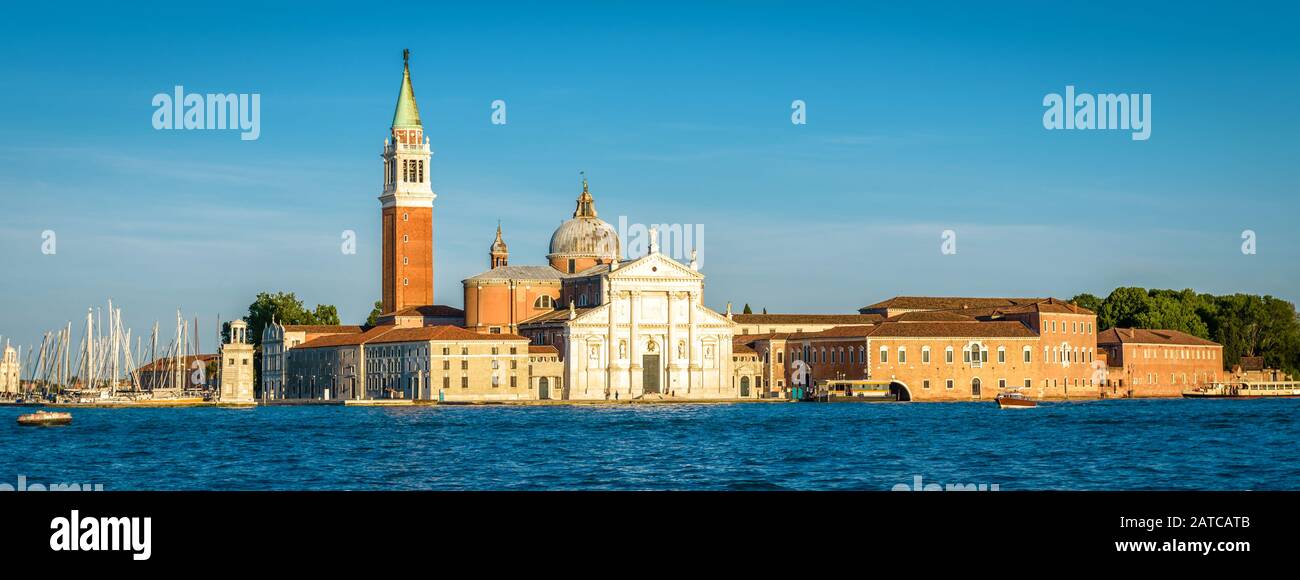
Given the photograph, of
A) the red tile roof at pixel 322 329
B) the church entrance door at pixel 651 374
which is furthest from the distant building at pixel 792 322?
the red tile roof at pixel 322 329

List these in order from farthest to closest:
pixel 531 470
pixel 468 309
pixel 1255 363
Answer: pixel 1255 363
pixel 468 309
pixel 531 470

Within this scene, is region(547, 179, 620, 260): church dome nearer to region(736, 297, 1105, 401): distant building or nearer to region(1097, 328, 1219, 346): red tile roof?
region(736, 297, 1105, 401): distant building

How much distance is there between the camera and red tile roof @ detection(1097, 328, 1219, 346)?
90562 mm

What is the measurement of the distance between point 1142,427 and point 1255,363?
57.6 meters

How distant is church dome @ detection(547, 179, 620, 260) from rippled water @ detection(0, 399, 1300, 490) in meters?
33.0

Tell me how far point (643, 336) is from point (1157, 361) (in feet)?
97.4

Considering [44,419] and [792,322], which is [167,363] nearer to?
[792,322]

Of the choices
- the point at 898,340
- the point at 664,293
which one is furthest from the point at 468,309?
the point at 898,340

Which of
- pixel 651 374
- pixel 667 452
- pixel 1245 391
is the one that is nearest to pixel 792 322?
pixel 651 374

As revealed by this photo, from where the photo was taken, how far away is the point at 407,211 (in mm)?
87688

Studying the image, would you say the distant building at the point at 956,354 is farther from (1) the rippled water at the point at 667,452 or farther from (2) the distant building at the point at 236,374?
(2) the distant building at the point at 236,374
